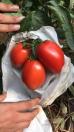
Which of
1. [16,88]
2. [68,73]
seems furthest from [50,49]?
[16,88]

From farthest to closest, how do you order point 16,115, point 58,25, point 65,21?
point 58,25, point 65,21, point 16,115

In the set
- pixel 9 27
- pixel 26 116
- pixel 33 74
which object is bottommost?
pixel 26 116

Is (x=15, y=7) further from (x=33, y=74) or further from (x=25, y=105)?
(x=25, y=105)

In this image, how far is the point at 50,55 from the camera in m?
1.65

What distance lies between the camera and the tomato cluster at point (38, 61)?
1655mm

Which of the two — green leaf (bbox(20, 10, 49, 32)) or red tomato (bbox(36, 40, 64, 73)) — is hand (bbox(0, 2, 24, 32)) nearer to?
green leaf (bbox(20, 10, 49, 32))

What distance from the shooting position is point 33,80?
1.67 metres

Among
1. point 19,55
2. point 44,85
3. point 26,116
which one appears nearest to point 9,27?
point 19,55

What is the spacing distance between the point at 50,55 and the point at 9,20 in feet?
0.85

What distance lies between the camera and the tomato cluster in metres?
1.66

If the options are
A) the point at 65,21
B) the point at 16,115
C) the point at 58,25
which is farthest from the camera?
the point at 58,25

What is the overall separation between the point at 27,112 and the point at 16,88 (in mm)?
160

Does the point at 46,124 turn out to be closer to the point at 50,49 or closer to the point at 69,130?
the point at 69,130

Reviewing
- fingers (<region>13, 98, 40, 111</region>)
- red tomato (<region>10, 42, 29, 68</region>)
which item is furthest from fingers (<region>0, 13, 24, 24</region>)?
fingers (<region>13, 98, 40, 111</region>)
